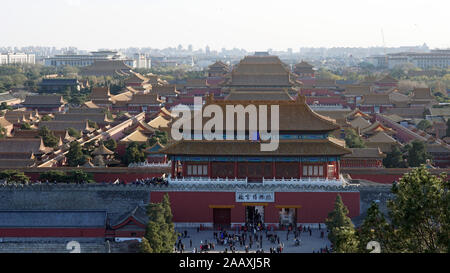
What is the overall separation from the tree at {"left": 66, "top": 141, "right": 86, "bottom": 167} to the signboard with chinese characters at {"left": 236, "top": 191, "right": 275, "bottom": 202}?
14.7 meters

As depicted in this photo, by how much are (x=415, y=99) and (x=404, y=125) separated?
683 inches

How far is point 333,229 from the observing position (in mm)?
27484

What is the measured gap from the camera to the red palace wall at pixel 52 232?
1208 inches

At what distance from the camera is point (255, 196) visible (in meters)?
32.8

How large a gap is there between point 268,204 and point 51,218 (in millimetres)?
11093

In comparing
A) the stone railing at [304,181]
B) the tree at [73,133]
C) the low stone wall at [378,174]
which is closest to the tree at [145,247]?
the stone railing at [304,181]

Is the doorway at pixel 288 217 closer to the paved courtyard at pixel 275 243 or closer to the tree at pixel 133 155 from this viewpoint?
the paved courtyard at pixel 275 243

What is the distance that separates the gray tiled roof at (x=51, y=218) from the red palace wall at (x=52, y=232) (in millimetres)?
244

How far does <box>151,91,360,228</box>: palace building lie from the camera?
32719mm

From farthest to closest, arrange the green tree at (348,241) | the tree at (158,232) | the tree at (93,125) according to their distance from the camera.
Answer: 1. the tree at (93,125)
2. the tree at (158,232)
3. the green tree at (348,241)

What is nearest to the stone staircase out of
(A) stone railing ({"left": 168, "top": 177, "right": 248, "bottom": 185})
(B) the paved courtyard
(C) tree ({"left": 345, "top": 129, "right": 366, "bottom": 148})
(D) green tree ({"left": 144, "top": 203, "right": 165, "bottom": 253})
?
(D) green tree ({"left": 144, "top": 203, "right": 165, "bottom": 253})

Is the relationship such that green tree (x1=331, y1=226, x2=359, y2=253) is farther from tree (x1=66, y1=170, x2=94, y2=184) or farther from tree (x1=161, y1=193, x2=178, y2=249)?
tree (x1=66, y1=170, x2=94, y2=184)

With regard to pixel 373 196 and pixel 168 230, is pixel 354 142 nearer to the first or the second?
pixel 373 196

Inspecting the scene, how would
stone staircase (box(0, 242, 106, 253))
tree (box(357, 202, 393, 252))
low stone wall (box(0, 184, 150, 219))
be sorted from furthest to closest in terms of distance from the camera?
1. low stone wall (box(0, 184, 150, 219))
2. stone staircase (box(0, 242, 106, 253))
3. tree (box(357, 202, 393, 252))
